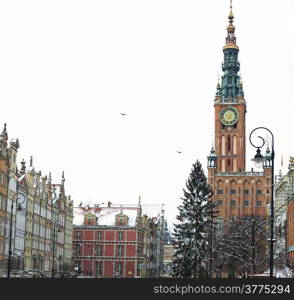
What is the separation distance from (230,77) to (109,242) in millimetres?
55150

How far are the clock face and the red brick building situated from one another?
135 ft

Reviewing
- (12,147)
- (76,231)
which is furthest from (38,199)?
(76,231)

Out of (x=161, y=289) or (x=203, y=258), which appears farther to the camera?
(x=203, y=258)

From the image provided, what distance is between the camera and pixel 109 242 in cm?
11456

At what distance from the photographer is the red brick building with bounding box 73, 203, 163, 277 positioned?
372 feet

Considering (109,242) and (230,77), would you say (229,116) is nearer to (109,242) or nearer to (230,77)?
(230,77)

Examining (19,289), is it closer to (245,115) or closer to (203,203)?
(203,203)

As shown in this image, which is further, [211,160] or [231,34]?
[231,34]

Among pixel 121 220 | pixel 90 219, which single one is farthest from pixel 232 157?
pixel 90 219

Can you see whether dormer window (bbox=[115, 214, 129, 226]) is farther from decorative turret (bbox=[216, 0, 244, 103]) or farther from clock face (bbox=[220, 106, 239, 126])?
decorative turret (bbox=[216, 0, 244, 103])

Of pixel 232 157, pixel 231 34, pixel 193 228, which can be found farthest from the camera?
pixel 231 34

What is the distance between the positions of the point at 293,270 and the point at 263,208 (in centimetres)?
9330

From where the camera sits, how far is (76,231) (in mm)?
117812

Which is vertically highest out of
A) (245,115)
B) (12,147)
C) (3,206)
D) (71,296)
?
(245,115)
